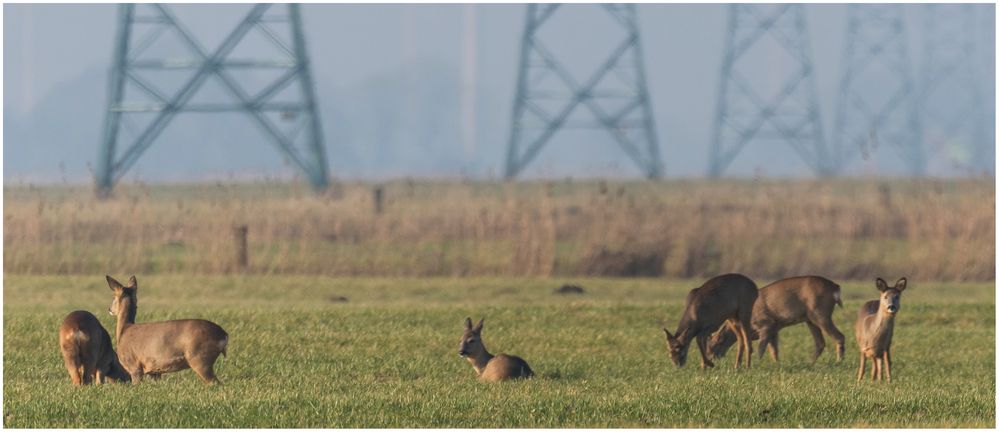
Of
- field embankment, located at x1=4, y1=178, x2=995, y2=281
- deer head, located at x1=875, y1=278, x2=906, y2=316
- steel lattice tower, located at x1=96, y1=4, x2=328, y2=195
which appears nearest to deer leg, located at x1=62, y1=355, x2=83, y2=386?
deer head, located at x1=875, y1=278, x2=906, y2=316

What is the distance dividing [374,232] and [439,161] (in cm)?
10489

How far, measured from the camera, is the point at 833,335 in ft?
56.2

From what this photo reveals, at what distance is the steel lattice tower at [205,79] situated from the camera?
4619 cm

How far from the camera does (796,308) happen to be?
679 inches

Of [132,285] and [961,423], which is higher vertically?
[132,285]

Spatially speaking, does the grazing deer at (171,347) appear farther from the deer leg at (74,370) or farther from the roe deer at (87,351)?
the deer leg at (74,370)

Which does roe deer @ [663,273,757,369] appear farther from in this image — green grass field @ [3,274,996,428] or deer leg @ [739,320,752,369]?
green grass field @ [3,274,996,428]

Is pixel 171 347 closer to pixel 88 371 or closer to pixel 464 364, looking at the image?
pixel 88 371

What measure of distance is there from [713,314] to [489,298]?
30.2 ft

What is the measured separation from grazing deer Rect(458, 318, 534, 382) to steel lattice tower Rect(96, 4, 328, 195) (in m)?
30.3

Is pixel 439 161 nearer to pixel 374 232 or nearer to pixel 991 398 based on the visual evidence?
pixel 374 232

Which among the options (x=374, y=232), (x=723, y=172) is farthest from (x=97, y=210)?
(x=723, y=172)

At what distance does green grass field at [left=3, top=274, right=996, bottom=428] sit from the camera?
12398 mm

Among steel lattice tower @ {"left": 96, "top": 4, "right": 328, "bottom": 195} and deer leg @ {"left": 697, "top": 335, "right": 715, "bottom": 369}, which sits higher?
steel lattice tower @ {"left": 96, "top": 4, "right": 328, "bottom": 195}
